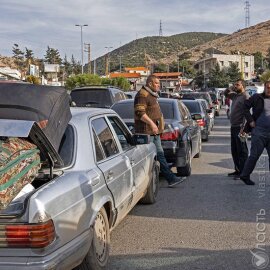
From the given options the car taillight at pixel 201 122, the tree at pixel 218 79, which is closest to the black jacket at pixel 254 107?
the car taillight at pixel 201 122

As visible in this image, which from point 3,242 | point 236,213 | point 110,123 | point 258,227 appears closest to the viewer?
point 3,242

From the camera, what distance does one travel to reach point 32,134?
406 centimetres

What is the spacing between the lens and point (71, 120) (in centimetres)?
490

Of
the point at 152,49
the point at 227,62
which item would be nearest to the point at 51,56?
the point at 227,62

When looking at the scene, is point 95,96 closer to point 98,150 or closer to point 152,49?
point 98,150

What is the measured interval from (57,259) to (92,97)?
463 inches

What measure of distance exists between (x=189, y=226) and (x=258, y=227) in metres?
0.84

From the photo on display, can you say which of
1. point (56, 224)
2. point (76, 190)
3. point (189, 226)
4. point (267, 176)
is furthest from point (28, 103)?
point (267, 176)

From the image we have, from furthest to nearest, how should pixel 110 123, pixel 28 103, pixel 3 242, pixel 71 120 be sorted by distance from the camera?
1. pixel 110 123
2. pixel 71 120
3. pixel 28 103
4. pixel 3 242

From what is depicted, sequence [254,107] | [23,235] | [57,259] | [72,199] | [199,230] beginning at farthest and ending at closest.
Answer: [254,107], [199,230], [72,199], [57,259], [23,235]

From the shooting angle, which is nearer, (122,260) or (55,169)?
(55,169)

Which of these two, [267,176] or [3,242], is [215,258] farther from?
[267,176]

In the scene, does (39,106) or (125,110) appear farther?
(125,110)

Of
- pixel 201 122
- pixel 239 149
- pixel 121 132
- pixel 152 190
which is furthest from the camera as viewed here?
pixel 201 122
